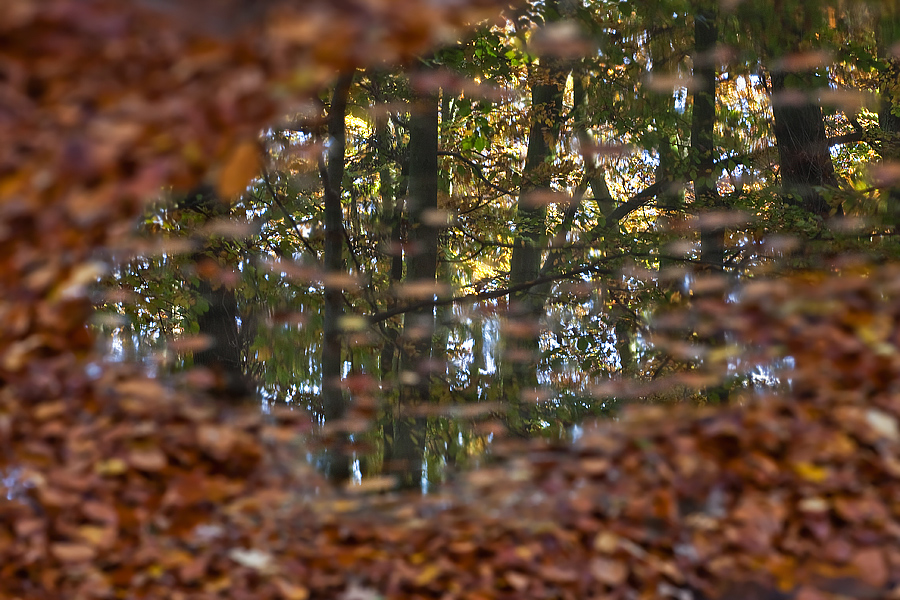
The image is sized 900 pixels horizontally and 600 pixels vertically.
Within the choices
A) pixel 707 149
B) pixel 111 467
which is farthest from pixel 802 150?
pixel 111 467

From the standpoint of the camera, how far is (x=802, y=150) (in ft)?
24.2

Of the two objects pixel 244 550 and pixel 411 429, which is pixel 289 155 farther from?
pixel 244 550

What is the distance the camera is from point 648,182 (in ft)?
36.6

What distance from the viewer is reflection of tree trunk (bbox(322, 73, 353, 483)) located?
6449 mm

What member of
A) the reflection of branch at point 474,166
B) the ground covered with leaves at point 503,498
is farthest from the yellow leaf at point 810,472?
the reflection of branch at point 474,166

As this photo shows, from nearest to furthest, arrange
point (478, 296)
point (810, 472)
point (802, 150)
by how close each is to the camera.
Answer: point (810, 472)
point (802, 150)
point (478, 296)

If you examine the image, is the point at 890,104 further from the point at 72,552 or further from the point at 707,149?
the point at 72,552

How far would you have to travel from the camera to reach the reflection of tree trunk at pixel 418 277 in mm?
7324

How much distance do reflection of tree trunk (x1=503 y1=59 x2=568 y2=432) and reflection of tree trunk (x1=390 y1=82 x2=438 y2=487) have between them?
1.14 m

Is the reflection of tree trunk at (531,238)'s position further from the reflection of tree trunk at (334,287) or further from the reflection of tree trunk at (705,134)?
the reflection of tree trunk at (334,287)

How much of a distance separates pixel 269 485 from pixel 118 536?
0.63 meters

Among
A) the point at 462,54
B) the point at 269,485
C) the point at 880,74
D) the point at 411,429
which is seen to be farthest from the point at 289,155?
the point at 880,74

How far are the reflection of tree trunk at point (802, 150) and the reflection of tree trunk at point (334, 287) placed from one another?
408 centimetres

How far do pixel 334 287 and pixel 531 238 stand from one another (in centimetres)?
312
